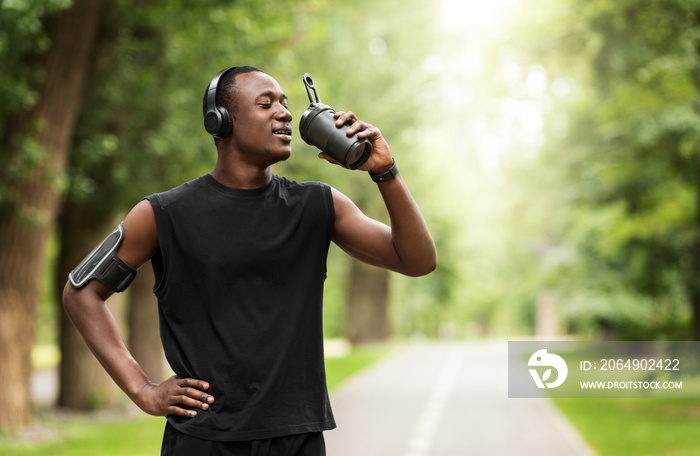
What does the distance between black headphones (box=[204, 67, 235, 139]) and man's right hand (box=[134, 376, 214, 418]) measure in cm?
74

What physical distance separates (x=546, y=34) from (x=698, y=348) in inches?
230

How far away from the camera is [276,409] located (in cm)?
254

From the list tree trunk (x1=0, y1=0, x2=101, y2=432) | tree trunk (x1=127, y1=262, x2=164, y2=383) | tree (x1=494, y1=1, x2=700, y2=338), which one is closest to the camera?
tree trunk (x1=0, y1=0, x2=101, y2=432)

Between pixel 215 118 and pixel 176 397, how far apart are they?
82cm

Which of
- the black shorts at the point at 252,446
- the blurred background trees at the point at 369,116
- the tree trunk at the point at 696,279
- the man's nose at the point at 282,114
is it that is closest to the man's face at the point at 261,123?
the man's nose at the point at 282,114

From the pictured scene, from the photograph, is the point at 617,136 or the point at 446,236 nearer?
the point at 617,136

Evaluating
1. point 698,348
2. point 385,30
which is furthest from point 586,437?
point 385,30

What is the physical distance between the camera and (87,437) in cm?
1180

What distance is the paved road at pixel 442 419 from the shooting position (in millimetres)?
11125

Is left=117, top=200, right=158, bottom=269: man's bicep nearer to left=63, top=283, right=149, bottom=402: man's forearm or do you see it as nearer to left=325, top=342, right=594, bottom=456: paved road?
left=63, top=283, right=149, bottom=402: man's forearm

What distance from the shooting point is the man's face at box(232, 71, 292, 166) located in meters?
2.66

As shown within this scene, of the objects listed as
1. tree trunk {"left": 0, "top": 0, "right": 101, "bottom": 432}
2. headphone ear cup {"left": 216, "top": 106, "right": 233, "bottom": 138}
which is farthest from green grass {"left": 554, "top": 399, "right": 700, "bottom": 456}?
headphone ear cup {"left": 216, "top": 106, "right": 233, "bottom": 138}

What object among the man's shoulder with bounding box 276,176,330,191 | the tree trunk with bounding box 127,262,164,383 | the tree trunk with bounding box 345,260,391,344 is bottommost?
the man's shoulder with bounding box 276,176,330,191

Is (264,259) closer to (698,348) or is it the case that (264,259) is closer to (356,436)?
(356,436)
